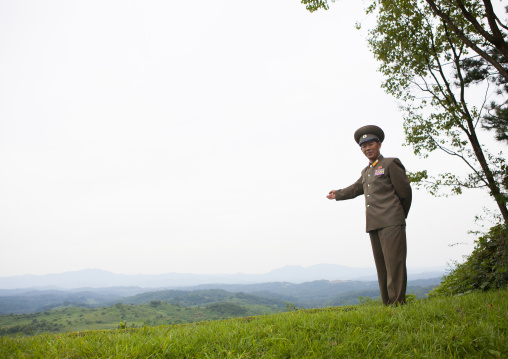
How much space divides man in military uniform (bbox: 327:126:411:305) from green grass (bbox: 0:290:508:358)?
103 centimetres

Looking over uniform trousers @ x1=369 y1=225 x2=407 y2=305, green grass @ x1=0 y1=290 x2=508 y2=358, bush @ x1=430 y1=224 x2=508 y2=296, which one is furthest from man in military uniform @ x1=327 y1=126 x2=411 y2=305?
bush @ x1=430 y1=224 x2=508 y2=296

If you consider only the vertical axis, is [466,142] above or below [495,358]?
above

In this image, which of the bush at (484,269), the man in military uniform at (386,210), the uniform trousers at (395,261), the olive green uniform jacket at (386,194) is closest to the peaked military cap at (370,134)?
the man in military uniform at (386,210)

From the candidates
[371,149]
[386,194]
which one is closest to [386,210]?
[386,194]

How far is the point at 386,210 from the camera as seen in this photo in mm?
4293

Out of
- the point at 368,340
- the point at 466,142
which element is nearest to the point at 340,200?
the point at 368,340

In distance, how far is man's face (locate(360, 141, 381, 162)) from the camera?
470cm

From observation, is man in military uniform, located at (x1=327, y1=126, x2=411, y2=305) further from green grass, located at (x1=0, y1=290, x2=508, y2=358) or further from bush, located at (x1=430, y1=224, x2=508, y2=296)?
bush, located at (x1=430, y1=224, x2=508, y2=296)

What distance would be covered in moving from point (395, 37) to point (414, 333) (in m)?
8.09

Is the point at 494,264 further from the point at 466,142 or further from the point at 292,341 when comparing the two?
the point at 292,341

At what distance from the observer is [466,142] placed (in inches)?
294

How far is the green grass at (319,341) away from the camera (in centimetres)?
229

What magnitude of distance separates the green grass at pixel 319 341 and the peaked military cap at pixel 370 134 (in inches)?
103

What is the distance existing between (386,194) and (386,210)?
254 millimetres
